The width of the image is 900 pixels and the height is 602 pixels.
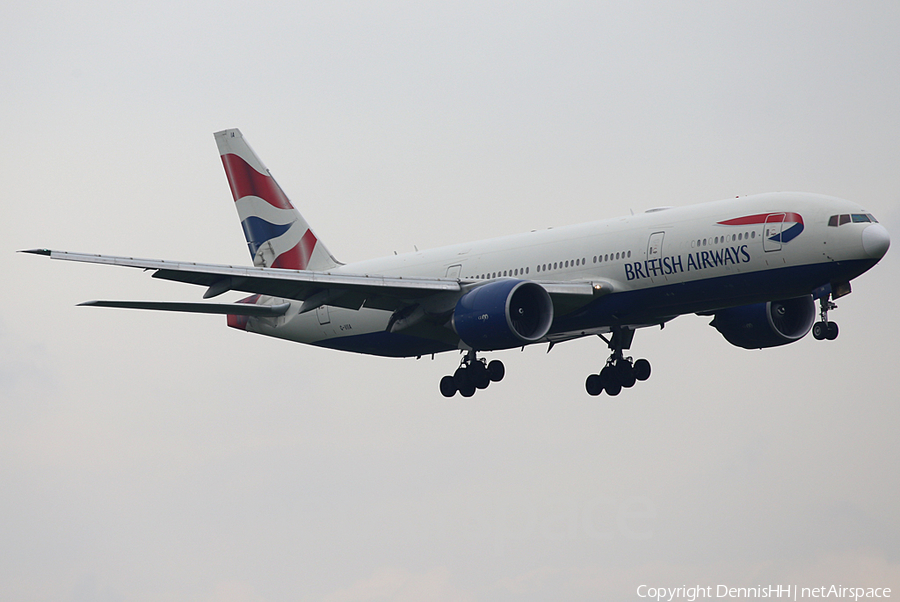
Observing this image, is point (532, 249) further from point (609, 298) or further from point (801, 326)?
point (801, 326)

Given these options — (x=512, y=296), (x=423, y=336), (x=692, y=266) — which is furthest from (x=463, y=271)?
(x=692, y=266)

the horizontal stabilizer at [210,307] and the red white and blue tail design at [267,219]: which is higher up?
the red white and blue tail design at [267,219]

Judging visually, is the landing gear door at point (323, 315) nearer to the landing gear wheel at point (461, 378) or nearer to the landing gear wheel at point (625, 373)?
the landing gear wheel at point (461, 378)

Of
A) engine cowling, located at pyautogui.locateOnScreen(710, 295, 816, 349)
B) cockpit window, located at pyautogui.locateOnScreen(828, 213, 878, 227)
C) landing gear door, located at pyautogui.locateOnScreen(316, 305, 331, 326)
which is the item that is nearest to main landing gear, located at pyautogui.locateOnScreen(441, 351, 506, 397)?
landing gear door, located at pyautogui.locateOnScreen(316, 305, 331, 326)

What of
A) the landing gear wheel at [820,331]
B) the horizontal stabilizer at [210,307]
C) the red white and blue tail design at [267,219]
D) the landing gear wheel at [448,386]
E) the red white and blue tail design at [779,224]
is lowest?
the landing gear wheel at [448,386]

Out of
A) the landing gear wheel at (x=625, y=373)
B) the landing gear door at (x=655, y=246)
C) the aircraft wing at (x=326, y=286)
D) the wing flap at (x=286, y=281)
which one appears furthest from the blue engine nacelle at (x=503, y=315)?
the landing gear wheel at (x=625, y=373)

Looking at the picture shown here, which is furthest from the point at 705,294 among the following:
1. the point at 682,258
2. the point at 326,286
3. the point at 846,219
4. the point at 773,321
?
the point at 326,286

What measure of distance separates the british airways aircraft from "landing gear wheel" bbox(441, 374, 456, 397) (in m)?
0.03

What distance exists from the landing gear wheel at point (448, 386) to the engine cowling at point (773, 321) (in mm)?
9117

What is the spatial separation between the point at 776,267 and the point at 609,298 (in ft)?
15.8

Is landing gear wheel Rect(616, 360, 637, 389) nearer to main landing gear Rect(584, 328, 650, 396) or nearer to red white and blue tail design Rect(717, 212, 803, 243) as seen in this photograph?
main landing gear Rect(584, 328, 650, 396)

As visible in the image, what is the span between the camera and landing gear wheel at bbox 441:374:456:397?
39.9m

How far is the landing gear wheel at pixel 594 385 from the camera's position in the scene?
42.0 m

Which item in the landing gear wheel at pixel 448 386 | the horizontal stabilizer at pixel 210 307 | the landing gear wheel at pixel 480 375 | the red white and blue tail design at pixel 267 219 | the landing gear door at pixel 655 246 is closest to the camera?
the landing gear door at pixel 655 246
